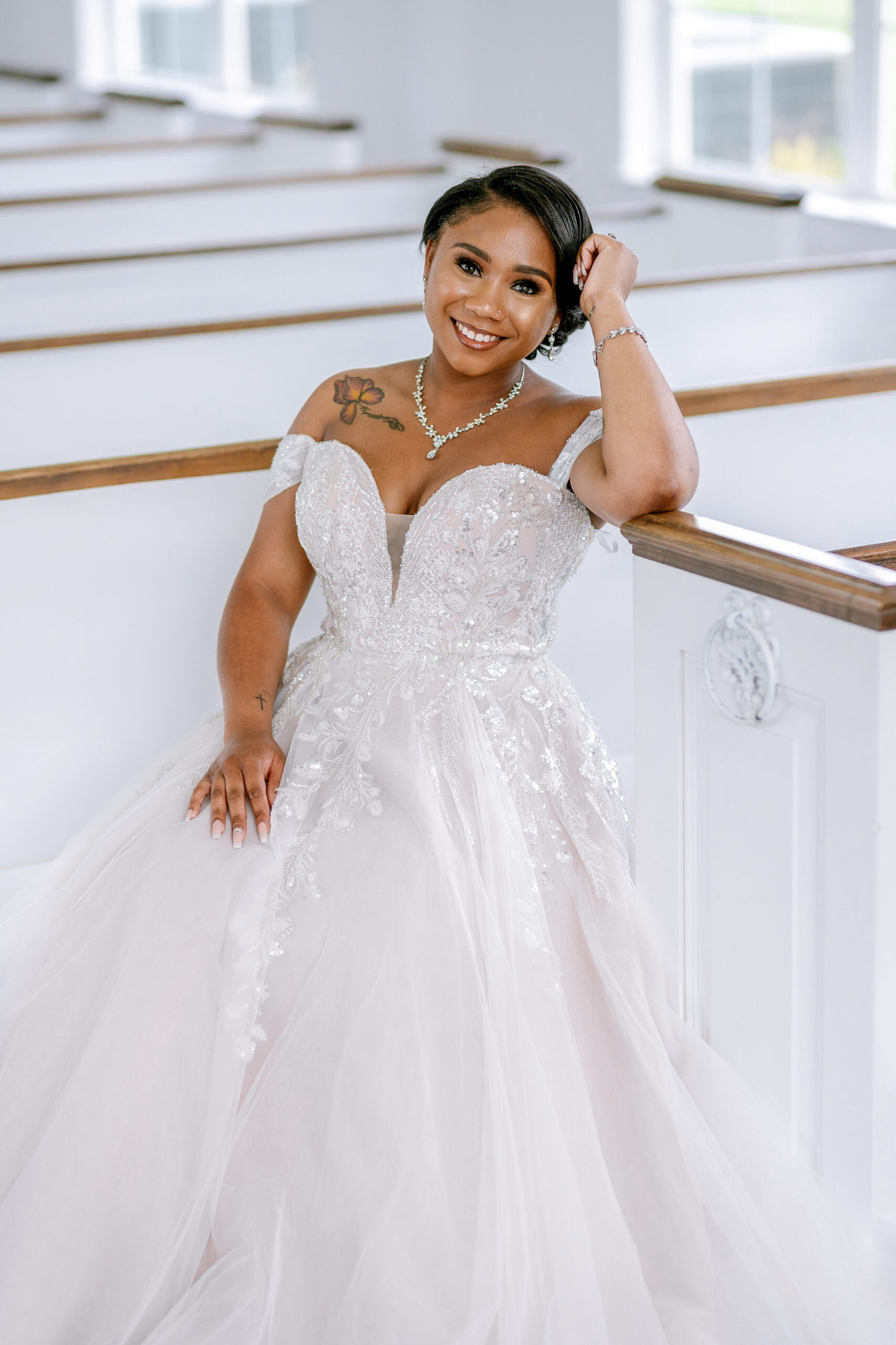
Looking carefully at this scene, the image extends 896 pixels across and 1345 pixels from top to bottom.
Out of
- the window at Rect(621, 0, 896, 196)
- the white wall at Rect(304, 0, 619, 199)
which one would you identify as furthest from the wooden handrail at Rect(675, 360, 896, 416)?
the white wall at Rect(304, 0, 619, 199)

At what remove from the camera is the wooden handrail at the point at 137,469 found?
6.70ft

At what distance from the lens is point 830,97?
191 inches

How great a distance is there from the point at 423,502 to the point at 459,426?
124 mm

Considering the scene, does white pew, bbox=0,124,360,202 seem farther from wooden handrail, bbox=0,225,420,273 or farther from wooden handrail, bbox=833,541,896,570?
wooden handrail, bbox=833,541,896,570

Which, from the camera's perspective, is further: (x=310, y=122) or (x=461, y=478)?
(x=310, y=122)

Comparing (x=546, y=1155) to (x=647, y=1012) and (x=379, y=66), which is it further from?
(x=379, y=66)

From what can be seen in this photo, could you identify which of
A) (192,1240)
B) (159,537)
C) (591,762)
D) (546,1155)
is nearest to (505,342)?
(591,762)

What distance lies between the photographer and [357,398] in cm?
192

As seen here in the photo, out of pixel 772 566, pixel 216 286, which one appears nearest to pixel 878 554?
pixel 772 566

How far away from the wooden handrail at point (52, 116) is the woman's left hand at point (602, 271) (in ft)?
18.7

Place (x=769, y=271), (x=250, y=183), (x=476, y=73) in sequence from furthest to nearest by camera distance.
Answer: (x=476, y=73)
(x=250, y=183)
(x=769, y=271)

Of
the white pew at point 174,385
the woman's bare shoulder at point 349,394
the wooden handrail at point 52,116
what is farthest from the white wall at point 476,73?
the woman's bare shoulder at point 349,394

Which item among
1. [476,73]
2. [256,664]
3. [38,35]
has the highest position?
[38,35]

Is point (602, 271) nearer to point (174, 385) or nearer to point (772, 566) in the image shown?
point (772, 566)
